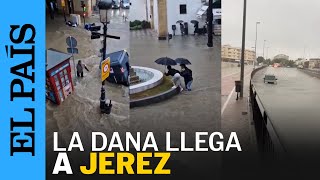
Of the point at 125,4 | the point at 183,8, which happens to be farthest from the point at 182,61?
the point at 125,4

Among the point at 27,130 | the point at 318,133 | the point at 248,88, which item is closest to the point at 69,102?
the point at 27,130

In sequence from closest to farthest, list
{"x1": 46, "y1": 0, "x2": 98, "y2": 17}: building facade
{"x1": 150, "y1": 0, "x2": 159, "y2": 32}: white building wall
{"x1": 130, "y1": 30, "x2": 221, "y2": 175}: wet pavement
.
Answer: {"x1": 130, "y1": 30, "x2": 221, "y2": 175}: wet pavement → {"x1": 46, "y1": 0, "x2": 98, "y2": 17}: building facade → {"x1": 150, "y1": 0, "x2": 159, "y2": 32}: white building wall

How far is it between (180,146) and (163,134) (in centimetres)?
18

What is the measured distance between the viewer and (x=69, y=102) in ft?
12.5

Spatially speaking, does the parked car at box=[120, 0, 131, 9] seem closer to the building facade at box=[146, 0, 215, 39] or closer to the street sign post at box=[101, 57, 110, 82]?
the building facade at box=[146, 0, 215, 39]

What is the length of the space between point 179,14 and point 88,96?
1.12 metres

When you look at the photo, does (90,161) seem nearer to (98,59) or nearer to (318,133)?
(98,59)

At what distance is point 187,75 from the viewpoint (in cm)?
397

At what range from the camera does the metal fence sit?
346 cm

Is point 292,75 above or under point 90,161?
above

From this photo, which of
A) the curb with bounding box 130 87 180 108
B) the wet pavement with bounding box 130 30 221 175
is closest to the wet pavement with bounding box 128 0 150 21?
the wet pavement with bounding box 130 30 221 175

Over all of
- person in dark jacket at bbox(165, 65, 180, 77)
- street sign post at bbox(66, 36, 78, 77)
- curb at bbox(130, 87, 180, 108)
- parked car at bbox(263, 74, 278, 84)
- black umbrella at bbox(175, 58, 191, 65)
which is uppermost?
street sign post at bbox(66, 36, 78, 77)

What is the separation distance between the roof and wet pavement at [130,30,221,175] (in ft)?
2.03

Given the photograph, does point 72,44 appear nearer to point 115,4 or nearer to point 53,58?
point 53,58
